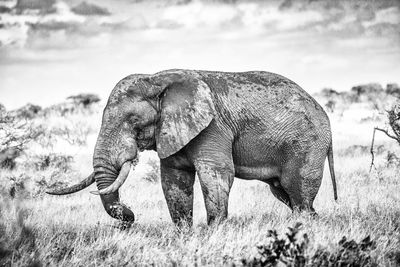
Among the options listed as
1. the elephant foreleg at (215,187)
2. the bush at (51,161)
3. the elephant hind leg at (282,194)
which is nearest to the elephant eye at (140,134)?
the elephant foreleg at (215,187)

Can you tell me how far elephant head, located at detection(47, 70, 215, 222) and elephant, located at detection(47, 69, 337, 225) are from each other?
0.01 meters

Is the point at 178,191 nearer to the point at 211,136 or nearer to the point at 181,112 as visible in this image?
the point at 211,136

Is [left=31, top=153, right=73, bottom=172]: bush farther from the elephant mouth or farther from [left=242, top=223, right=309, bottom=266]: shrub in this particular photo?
[left=242, top=223, right=309, bottom=266]: shrub

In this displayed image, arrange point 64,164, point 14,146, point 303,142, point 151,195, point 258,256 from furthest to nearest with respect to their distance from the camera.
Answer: point 64,164, point 14,146, point 151,195, point 303,142, point 258,256

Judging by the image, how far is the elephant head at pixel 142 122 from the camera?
6.96 m

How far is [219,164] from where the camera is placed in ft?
23.5

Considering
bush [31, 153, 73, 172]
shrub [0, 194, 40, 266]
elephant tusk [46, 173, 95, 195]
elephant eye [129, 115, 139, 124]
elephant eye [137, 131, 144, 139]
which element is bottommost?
bush [31, 153, 73, 172]

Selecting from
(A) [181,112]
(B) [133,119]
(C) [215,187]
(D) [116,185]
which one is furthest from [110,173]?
(C) [215,187]

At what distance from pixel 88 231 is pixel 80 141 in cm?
1389

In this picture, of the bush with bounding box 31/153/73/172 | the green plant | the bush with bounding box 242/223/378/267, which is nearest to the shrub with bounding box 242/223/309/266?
the bush with bounding box 242/223/378/267

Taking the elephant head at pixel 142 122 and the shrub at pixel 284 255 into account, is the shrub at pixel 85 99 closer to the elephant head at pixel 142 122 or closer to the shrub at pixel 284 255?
the elephant head at pixel 142 122

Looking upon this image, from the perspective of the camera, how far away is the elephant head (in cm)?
696

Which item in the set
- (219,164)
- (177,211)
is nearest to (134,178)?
(177,211)

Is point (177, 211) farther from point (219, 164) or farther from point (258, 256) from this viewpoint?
point (258, 256)
